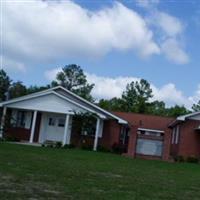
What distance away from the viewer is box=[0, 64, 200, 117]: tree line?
73562 mm

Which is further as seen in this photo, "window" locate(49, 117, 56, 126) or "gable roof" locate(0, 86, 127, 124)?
"window" locate(49, 117, 56, 126)

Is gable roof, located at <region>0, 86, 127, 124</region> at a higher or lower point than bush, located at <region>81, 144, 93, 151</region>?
higher

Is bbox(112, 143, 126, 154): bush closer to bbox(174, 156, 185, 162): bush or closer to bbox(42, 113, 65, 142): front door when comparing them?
bbox(42, 113, 65, 142): front door

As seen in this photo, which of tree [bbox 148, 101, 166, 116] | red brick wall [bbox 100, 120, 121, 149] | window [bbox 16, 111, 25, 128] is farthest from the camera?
tree [bbox 148, 101, 166, 116]

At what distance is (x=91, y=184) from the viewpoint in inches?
495

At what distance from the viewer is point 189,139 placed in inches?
1438

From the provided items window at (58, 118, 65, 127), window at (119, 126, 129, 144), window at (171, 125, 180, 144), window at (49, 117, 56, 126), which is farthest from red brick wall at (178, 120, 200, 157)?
window at (49, 117, 56, 126)

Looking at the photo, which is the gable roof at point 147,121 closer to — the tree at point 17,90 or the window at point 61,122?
the window at point 61,122

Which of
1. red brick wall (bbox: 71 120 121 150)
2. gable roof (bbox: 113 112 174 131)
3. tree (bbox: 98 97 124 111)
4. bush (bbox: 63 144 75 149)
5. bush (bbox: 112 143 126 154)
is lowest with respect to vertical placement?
bush (bbox: 63 144 75 149)

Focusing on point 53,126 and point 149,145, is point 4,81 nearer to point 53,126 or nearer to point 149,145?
point 53,126

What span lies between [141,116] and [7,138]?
13637 millimetres

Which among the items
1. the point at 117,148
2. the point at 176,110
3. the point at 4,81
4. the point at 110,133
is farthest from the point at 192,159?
the point at 4,81

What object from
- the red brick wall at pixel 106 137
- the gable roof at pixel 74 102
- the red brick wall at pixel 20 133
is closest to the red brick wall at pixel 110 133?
the red brick wall at pixel 106 137

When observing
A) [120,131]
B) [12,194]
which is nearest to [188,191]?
[12,194]
